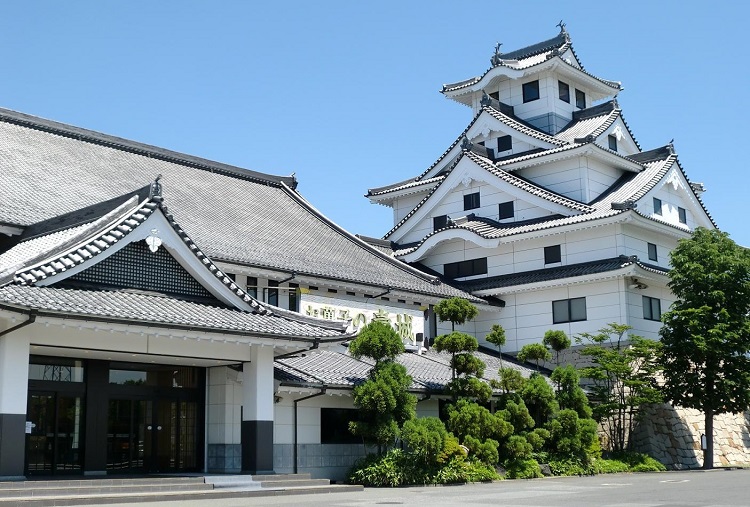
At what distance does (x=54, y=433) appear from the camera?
844 inches

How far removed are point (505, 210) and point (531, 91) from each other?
26.4 feet

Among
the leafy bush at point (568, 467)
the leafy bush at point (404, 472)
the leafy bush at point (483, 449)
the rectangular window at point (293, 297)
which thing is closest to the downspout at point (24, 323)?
the leafy bush at point (404, 472)

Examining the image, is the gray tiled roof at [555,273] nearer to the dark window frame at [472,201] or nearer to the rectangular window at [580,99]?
the dark window frame at [472,201]

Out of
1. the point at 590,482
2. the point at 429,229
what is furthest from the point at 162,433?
the point at 429,229

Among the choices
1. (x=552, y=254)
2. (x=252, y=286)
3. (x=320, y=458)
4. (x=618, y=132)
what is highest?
(x=618, y=132)

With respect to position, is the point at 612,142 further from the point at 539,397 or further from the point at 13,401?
the point at 13,401

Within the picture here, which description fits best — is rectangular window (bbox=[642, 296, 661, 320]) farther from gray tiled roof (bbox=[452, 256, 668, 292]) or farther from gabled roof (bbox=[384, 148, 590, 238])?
gabled roof (bbox=[384, 148, 590, 238])

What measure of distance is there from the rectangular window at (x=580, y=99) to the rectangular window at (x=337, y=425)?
2470 centimetres

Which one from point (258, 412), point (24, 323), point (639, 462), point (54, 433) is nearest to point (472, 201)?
point (639, 462)

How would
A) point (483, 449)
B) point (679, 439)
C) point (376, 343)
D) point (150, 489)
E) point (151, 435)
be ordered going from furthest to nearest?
1. point (679, 439)
2. point (483, 449)
3. point (376, 343)
4. point (151, 435)
5. point (150, 489)

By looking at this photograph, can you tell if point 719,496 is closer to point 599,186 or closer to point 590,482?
point 590,482

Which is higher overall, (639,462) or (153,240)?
(153,240)

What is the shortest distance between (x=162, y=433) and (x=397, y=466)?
21.6ft

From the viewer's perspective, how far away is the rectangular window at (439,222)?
136 feet
